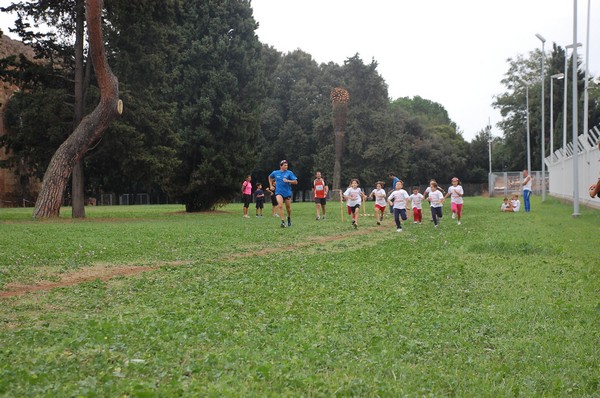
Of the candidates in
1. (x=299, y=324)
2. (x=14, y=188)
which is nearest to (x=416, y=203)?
(x=299, y=324)

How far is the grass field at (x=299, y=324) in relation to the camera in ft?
15.2

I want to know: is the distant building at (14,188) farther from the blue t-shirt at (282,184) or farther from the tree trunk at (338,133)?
the blue t-shirt at (282,184)

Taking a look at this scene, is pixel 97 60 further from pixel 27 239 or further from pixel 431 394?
pixel 431 394

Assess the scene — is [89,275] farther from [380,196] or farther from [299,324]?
[380,196]

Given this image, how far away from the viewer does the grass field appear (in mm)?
4637

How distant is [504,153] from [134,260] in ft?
279

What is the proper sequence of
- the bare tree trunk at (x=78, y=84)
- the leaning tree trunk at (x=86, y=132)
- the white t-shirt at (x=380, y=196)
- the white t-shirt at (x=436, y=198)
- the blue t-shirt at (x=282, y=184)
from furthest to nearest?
the bare tree trunk at (x=78, y=84), the leaning tree trunk at (x=86, y=132), the white t-shirt at (x=380, y=196), the white t-shirt at (x=436, y=198), the blue t-shirt at (x=282, y=184)

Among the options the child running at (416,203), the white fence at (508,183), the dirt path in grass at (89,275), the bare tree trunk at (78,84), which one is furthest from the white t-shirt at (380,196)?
the white fence at (508,183)

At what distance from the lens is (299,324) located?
21.8ft

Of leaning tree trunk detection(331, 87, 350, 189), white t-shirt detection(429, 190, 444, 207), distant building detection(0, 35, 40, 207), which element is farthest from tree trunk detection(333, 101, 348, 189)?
white t-shirt detection(429, 190, 444, 207)

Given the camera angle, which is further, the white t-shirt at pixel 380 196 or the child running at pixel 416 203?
the child running at pixel 416 203

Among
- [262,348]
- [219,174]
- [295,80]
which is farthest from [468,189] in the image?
[262,348]

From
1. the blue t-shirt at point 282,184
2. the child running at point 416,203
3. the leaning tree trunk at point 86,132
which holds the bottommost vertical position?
the child running at point 416,203

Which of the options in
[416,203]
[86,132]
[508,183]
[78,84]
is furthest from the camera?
[508,183]
